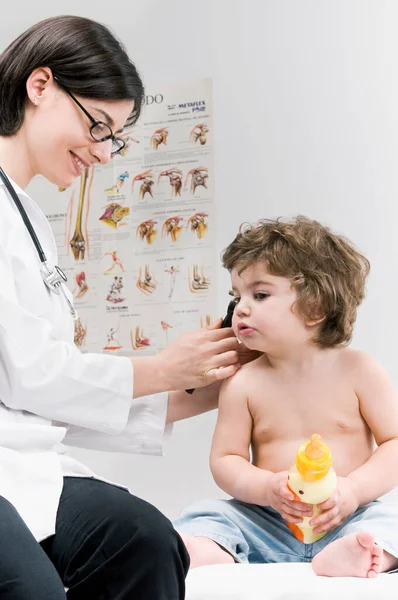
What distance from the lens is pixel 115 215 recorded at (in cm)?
242

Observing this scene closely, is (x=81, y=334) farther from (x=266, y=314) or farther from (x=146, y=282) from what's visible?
(x=266, y=314)

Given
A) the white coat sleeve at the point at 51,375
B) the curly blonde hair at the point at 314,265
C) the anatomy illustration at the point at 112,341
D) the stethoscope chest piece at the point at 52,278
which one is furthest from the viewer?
the anatomy illustration at the point at 112,341

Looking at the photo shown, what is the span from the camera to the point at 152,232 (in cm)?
237

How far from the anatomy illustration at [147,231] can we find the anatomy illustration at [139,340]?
271 mm

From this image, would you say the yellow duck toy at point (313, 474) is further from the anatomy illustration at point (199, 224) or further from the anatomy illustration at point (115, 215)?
the anatomy illustration at point (115, 215)

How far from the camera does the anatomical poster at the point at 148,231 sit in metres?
2.30

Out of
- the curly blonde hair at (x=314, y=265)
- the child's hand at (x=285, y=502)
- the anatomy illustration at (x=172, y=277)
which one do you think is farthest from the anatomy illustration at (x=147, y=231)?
the child's hand at (x=285, y=502)

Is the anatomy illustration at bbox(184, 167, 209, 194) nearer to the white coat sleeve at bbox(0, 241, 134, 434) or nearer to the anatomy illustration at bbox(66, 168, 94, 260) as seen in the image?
the anatomy illustration at bbox(66, 168, 94, 260)

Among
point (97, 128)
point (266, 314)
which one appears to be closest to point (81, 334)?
point (266, 314)

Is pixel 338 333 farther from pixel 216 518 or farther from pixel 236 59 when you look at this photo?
pixel 236 59

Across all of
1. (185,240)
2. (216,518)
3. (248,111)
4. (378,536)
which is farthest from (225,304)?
(378,536)

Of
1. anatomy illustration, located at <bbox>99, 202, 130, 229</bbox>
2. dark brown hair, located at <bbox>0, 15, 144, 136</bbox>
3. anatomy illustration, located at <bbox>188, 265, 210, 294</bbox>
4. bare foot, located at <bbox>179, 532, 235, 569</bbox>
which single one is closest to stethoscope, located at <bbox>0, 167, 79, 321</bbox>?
dark brown hair, located at <bbox>0, 15, 144, 136</bbox>

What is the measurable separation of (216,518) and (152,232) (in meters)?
1.08

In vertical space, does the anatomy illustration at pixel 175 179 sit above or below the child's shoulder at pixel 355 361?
above
